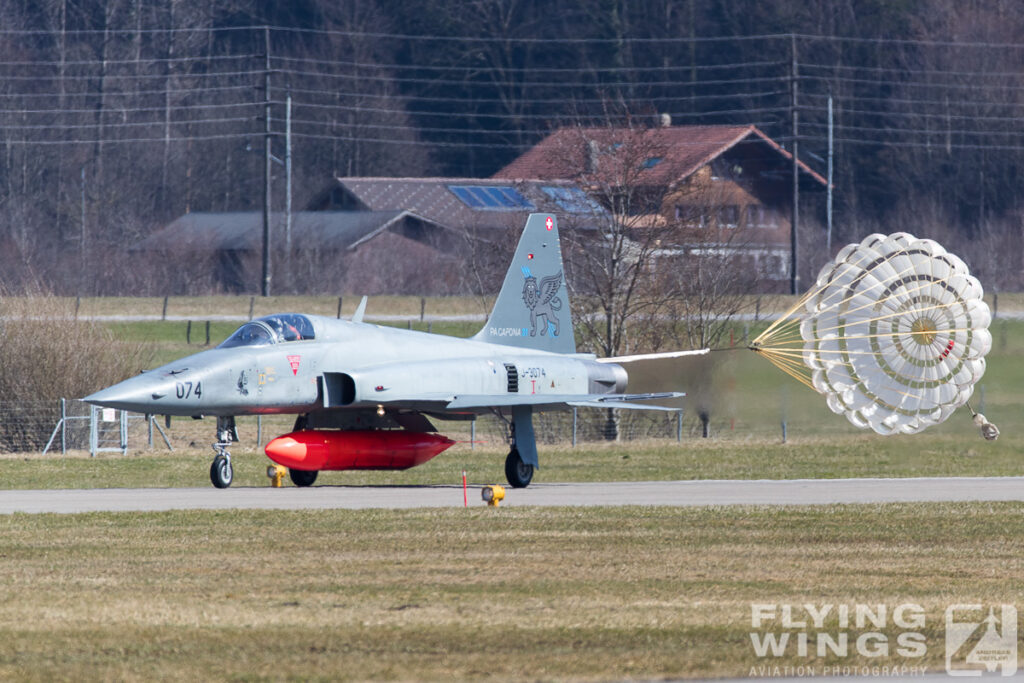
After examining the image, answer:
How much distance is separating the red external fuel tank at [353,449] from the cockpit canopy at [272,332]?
1.39 meters

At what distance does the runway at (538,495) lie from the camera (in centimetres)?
2084

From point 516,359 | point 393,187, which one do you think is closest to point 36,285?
point 516,359

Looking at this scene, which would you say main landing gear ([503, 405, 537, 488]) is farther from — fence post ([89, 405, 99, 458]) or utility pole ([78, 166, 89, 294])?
utility pole ([78, 166, 89, 294])

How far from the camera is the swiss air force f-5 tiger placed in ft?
71.9

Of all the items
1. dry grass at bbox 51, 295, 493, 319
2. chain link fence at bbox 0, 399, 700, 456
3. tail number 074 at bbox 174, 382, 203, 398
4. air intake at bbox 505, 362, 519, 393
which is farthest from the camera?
dry grass at bbox 51, 295, 493, 319

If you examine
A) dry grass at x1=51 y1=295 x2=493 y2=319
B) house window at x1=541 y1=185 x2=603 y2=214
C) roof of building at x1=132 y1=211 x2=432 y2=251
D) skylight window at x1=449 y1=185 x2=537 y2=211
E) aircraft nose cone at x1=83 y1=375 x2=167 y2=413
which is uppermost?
skylight window at x1=449 y1=185 x2=537 y2=211

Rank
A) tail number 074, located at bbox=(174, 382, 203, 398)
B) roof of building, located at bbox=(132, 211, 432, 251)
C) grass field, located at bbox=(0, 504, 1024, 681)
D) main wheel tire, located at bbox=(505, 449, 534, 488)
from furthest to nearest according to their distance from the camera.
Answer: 1. roof of building, located at bbox=(132, 211, 432, 251)
2. main wheel tire, located at bbox=(505, 449, 534, 488)
3. tail number 074, located at bbox=(174, 382, 203, 398)
4. grass field, located at bbox=(0, 504, 1024, 681)

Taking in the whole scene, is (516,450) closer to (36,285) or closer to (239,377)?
(239,377)

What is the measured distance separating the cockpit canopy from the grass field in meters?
3.91

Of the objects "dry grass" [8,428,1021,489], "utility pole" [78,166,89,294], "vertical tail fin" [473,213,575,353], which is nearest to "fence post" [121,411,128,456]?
"dry grass" [8,428,1021,489]

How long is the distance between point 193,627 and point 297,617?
80cm

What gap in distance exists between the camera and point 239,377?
21938 mm

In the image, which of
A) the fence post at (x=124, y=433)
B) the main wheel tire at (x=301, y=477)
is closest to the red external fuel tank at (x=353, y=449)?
the main wheel tire at (x=301, y=477)

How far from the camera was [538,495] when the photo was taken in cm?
2270
